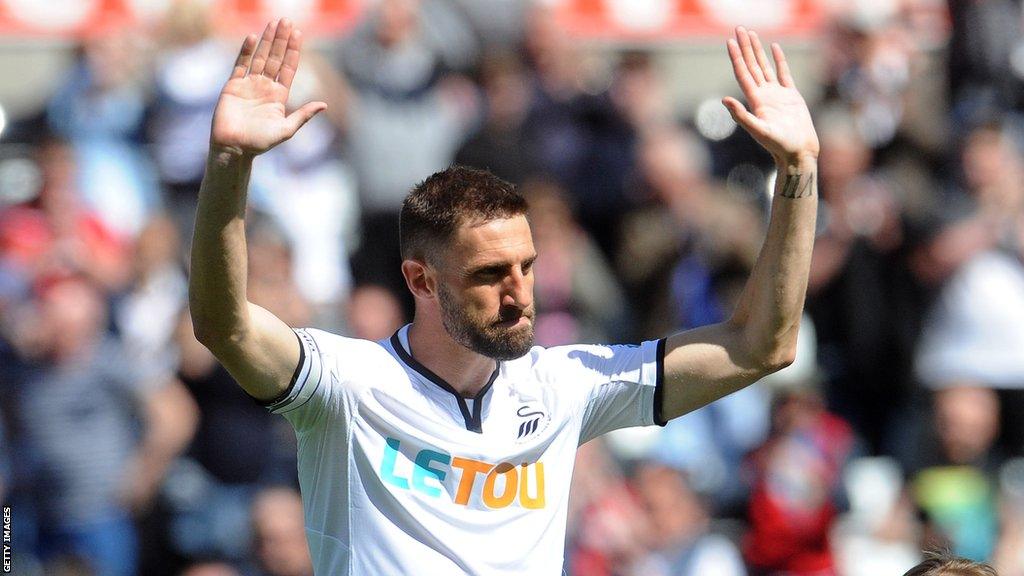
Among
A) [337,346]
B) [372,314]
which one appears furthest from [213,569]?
[337,346]

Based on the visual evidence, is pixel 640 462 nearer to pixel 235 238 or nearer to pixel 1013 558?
pixel 1013 558

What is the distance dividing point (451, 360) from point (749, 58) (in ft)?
4.26

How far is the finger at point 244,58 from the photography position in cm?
425

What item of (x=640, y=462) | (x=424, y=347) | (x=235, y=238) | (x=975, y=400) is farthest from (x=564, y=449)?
(x=975, y=400)

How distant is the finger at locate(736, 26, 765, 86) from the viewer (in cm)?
472

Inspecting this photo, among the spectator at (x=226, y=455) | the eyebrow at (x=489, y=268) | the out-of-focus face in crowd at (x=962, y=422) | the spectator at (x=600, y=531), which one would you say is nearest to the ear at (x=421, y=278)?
the eyebrow at (x=489, y=268)

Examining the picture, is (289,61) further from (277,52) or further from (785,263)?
(785,263)

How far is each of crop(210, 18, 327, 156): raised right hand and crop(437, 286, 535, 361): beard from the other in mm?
748

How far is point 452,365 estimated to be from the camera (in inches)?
181

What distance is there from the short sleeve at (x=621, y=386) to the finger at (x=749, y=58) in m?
0.86

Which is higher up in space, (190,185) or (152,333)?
(190,185)

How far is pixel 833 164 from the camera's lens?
10117mm

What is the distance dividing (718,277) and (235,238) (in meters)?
6.12

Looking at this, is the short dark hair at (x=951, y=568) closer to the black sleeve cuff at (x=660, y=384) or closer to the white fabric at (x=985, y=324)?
the black sleeve cuff at (x=660, y=384)
